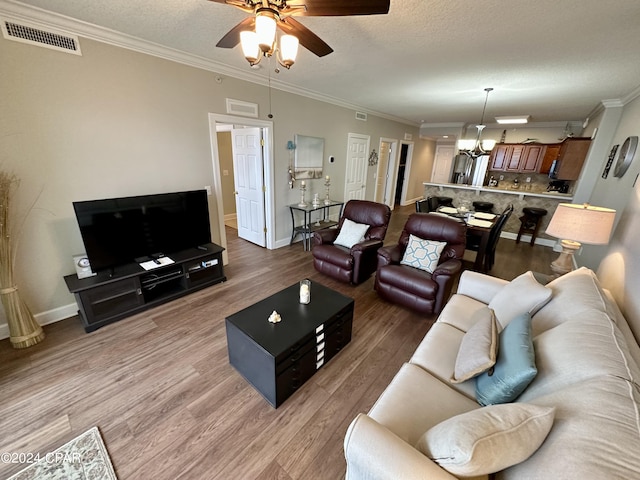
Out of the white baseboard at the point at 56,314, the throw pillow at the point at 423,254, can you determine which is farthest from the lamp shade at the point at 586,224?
the white baseboard at the point at 56,314

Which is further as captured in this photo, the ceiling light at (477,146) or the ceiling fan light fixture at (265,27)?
the ceiling light at (477,146)

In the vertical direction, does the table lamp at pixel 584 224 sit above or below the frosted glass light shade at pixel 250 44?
below

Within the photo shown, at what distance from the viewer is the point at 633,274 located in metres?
1.78

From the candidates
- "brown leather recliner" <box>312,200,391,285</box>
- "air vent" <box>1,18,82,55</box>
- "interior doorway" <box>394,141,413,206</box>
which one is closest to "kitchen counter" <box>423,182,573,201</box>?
"interior doorway" <box>394,141,413,206</box>

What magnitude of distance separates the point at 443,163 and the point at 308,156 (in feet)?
22.5

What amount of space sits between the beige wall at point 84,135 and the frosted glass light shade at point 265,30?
6.37 ft

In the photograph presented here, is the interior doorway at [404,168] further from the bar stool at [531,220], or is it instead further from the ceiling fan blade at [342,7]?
the ceiling fan blade at [342,7]

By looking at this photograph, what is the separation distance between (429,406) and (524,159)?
26.1 ft

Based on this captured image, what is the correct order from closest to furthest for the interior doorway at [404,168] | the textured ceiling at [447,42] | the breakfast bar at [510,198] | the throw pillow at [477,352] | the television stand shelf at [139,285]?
the throw pillow at [477,352], the textured ceiling at [447,42], the television stand shelf at [139,285], the breakfast bar at [510,198], the interior doorway at [404,168]

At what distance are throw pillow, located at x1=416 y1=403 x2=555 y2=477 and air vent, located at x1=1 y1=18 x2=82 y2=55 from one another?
3.71m

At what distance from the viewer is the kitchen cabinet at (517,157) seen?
6.60 metres

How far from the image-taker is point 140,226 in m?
2.62

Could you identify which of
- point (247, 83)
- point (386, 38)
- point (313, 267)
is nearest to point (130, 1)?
point (247, 83)

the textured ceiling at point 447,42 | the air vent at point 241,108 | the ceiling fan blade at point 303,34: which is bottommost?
the air vent at point 241,108
